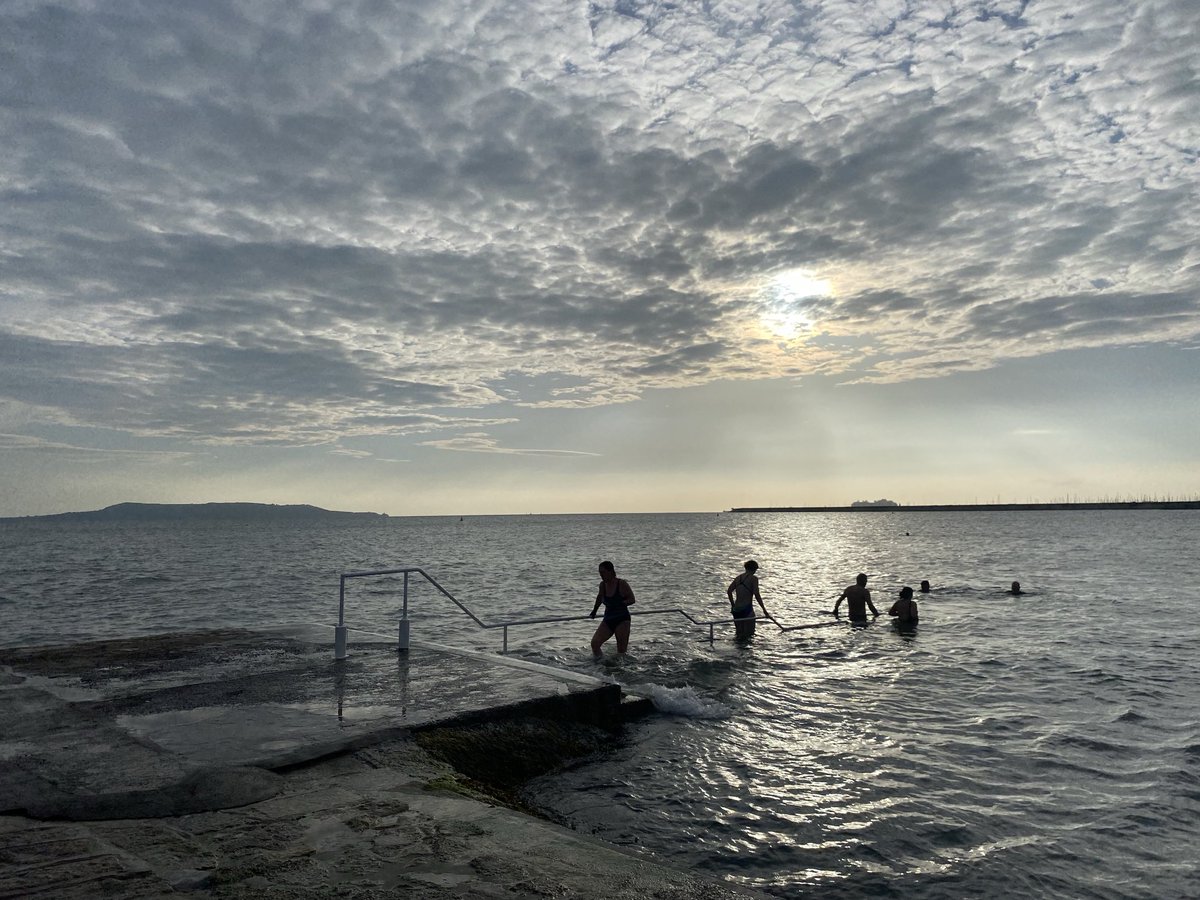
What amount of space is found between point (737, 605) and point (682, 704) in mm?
8464

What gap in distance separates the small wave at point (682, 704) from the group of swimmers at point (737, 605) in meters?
A: 2.47

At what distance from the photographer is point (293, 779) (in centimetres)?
595

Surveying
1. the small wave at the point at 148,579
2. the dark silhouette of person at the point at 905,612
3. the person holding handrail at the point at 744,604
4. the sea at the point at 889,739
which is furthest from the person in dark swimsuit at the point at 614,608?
the small wave at the point at 148,579

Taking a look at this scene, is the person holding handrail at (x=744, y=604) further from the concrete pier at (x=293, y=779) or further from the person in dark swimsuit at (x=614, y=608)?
the concrete pier at (x=293, y=779)

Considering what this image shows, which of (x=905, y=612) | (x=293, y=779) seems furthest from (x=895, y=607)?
(x=293, y=779)

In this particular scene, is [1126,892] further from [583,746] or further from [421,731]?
[421,731]

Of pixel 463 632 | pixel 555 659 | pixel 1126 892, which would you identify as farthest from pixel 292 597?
pixel 1126 892

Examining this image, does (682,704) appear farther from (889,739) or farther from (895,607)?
(895,607)

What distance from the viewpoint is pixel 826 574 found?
156 feet

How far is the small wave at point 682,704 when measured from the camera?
10844 mm

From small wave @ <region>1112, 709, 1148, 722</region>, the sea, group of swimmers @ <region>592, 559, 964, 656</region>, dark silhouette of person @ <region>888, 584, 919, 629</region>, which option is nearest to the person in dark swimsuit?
group of swimmers @ <region>592, 559, 964, 656</region>

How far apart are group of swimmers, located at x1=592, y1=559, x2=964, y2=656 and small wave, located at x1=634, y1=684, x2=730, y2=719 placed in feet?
8.11

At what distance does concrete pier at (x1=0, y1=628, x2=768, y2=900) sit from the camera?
168 inches

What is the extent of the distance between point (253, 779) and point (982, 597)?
32269 mm
